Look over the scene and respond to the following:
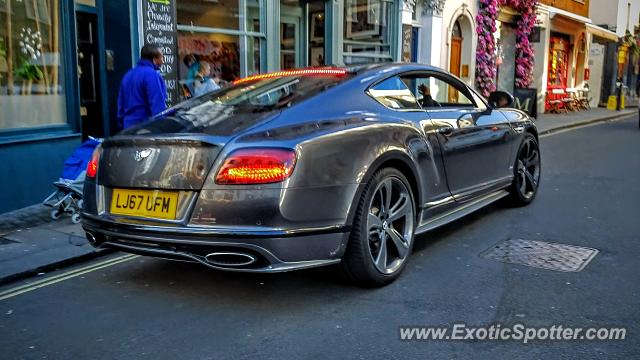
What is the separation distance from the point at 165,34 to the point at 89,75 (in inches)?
47.3

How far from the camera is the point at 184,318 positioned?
12.1 feet

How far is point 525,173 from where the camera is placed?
6.72 meters

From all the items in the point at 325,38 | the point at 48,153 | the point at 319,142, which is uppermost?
the point at 325,38

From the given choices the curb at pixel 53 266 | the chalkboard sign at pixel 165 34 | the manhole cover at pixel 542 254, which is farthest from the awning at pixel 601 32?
the curb at pixel 53 266

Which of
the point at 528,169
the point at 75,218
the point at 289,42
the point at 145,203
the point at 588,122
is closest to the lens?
the point at 145,203

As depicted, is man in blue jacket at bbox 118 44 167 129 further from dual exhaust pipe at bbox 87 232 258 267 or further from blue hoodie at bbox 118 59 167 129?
dual exhaust pipe at bbox 87 232 258 267

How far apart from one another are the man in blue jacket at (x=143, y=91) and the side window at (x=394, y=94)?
3031 millimetres

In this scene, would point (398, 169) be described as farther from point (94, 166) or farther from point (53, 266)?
point (53, 266)

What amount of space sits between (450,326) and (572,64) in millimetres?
28161

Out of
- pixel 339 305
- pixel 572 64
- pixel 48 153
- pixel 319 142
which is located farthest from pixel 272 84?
pixel 572 64

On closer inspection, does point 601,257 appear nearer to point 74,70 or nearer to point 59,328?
point 59,328

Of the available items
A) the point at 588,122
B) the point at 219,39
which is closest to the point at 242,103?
the point at 219,39

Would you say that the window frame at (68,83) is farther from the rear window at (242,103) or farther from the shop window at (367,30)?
the shop window at (367,30)

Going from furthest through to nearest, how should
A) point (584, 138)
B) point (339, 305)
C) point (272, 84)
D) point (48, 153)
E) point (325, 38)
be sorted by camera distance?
point (584, 138)
point (325, 38)
point (48, 153)
point (272, 84)
point (339, 305)
